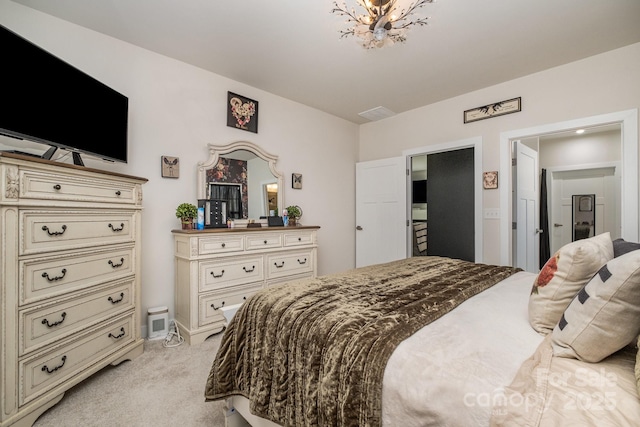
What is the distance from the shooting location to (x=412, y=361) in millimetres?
830

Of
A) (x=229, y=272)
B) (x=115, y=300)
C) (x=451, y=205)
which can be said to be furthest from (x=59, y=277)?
(x=451, y=205)

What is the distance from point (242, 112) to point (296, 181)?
107 centimetres

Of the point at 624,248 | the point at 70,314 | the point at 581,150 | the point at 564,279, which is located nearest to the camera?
the point at 564,279

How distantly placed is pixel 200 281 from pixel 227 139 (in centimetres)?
157

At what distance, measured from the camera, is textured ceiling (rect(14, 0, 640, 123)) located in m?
2.04

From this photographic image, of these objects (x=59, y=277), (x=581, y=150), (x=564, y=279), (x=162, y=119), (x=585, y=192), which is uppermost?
(x=581, y=150)

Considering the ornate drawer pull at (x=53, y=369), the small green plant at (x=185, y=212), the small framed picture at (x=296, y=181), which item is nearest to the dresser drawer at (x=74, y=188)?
the small green plant at (x=185, y=212)

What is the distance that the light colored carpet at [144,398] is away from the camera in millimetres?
1507

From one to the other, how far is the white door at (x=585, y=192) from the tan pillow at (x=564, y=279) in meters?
4.92

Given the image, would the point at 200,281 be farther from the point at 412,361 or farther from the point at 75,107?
the point at 412,361

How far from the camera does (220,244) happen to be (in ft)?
8.41

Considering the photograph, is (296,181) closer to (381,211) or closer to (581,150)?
(381,211)

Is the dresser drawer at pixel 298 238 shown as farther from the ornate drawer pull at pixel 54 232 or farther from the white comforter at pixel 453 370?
the white comforter at pixel 453 370

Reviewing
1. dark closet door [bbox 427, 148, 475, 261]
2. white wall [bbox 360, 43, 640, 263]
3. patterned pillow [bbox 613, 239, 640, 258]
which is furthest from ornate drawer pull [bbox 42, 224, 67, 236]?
dark closet door [bbox 427, 148, 475, 261]
